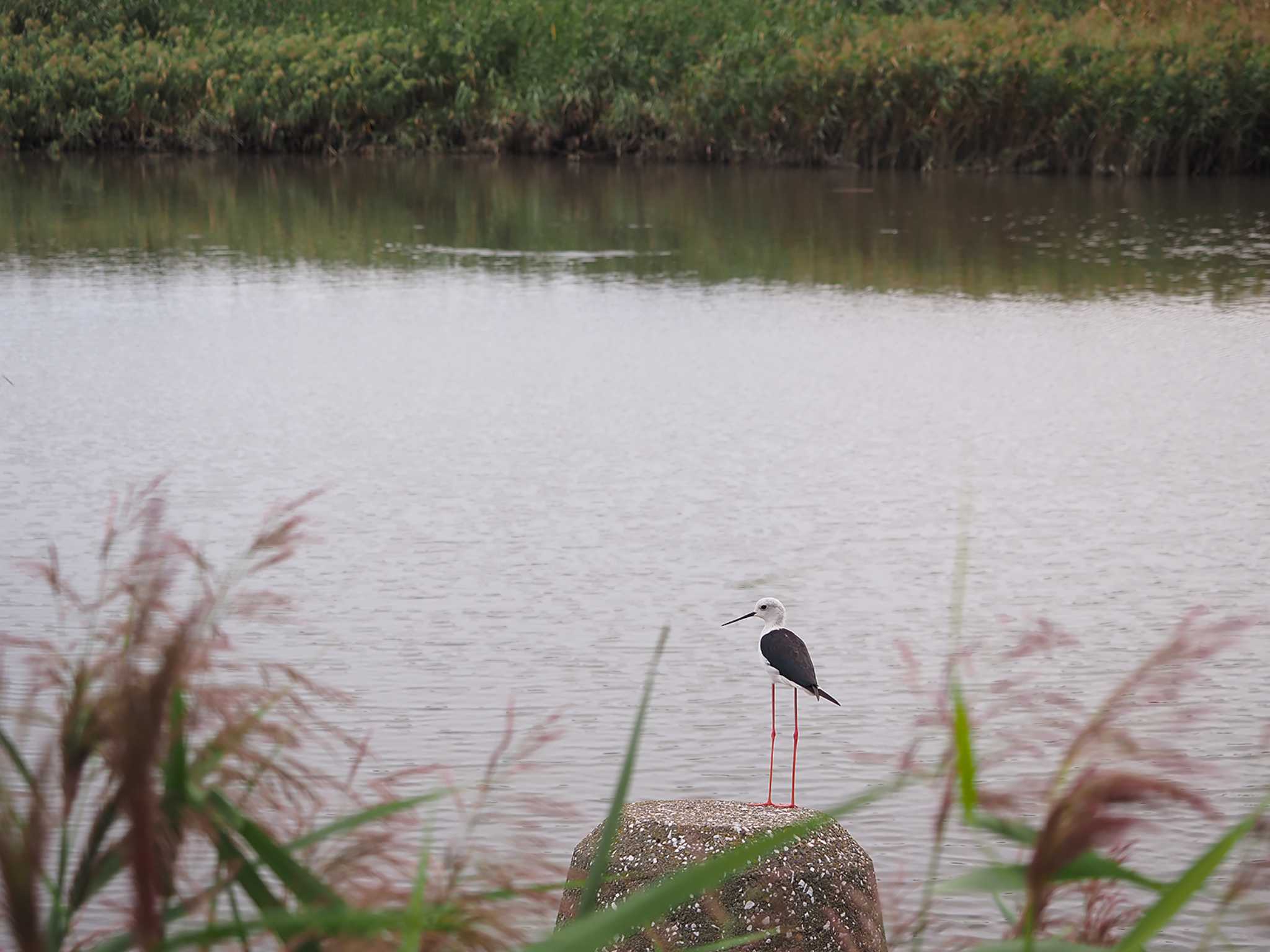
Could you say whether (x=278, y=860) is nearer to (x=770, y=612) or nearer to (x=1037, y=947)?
(x=1037, y=947)

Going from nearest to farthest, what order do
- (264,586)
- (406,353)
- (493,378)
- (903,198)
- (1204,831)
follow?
(1204,831) < (264,586) < (493,378) < (406,353) < (903,198)

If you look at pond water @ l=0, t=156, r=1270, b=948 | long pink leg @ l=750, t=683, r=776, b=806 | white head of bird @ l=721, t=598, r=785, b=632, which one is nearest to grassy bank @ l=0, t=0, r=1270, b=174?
pond water @ l=0, t=156, r=1270, b=948

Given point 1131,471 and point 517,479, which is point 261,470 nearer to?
point 517,479

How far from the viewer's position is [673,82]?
24281 mm

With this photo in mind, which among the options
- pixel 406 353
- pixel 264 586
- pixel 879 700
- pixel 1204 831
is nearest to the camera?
pixel 1204 831

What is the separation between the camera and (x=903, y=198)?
19703mm

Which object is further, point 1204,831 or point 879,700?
point 879,700

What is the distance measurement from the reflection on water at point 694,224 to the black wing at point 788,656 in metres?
10.1

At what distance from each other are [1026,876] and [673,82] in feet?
77.6

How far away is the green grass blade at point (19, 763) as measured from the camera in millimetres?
1170

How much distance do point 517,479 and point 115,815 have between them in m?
8.00

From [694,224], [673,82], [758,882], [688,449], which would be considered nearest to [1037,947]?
[758,882]

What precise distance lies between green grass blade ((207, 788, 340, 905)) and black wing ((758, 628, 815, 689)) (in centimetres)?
357

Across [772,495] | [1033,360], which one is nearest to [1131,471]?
[772,495]
